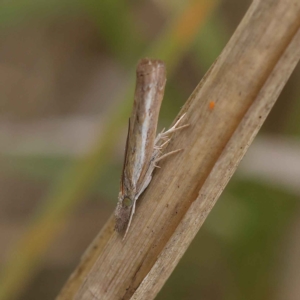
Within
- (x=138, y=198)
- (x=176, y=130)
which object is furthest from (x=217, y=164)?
(x=138, y=198)

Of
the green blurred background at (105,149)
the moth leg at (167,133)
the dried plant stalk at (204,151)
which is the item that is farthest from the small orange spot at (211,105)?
the green blurred background at (105,149)

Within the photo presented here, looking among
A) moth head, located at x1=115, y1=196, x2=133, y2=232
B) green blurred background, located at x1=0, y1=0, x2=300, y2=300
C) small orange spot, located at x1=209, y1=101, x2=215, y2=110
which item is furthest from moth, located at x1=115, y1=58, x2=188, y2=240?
green blurred background, located at x1=0, y1=0, x2=300, y2=300

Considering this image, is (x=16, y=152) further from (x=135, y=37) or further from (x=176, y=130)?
(x=176, y=130)

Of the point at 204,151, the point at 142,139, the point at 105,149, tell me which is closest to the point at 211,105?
the point at 204,151

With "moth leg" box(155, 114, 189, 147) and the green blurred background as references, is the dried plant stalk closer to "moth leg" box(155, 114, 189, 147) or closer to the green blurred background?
"moth leg" box(155, 114, 189, 147)

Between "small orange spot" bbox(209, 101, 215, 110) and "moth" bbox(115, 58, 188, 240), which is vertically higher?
"small orange spot" bbox(209, 101, 215, 110)
